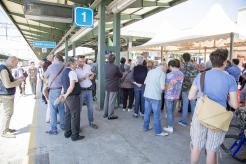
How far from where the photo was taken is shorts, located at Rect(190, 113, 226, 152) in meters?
2.57

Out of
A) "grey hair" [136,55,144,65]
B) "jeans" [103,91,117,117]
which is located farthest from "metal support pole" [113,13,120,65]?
"jeans" [103,91,117,117]

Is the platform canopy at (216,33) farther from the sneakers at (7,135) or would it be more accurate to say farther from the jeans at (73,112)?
the sneakers at (7,135)

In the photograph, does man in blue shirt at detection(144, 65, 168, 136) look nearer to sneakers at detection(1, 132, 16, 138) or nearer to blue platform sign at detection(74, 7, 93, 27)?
sneakers at detection(1, 132, 16, 138)

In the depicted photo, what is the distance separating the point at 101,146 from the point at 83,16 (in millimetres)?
4073

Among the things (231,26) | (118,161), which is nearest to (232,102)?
(118,161)

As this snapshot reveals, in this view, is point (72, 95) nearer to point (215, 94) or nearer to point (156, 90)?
point (156, 90)

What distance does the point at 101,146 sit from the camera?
13.7 ft

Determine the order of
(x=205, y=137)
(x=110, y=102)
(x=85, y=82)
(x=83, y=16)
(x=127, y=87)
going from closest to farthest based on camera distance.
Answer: (x=205, y=137) → (x=85, y=82) → (x=110, y=102) → (x=83, y=16) → (x=127, y=87)

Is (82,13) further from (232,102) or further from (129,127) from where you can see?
(232,102)

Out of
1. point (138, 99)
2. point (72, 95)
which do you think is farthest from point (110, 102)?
point (72, 95)

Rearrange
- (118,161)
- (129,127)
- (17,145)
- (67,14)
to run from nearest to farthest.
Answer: (118,161)
(17,145)
(129,127)
(67,14)

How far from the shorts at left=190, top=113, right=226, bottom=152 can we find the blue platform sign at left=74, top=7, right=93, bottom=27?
4.93m

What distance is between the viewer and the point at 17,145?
4258mm

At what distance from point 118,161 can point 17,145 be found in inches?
81.0
